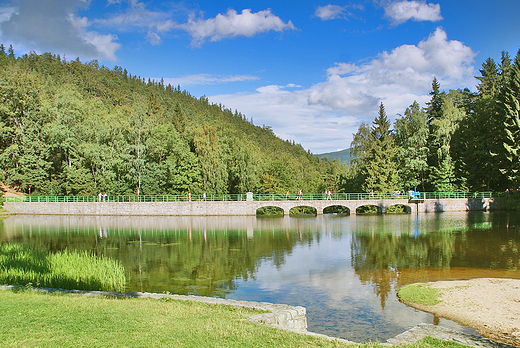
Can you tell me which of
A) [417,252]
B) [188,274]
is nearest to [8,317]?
[188,274]

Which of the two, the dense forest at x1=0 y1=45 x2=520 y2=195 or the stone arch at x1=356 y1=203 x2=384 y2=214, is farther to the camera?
the dense forest at x1=0 y1=45 x2=520 y2=195

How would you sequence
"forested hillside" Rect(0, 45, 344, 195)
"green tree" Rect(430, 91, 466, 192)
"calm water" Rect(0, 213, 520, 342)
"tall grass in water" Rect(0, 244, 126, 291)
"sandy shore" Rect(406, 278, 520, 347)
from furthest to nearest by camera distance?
"forested hillside" Rect(0, 45, 344, 195)
"green tree" Rect(430, 91, 466, 192)
"tall grass in water" Rect(0, 244, 126, 291)
"calm water" Rect(0, 213, 520, 342)
"sandy shore" Rect(406, 278, 520, 347)

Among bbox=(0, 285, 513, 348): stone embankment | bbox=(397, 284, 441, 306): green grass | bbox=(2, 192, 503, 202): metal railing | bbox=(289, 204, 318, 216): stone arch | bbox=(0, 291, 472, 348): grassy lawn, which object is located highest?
bbox=(2, 192, 503, 202): metal railing

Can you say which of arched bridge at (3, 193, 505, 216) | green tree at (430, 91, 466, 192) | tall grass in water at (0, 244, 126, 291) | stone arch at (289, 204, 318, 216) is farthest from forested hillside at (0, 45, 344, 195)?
tall grass in water at (0, 244, 126, 291)

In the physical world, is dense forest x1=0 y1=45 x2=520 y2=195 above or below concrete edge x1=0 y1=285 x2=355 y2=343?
above

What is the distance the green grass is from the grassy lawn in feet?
16.6

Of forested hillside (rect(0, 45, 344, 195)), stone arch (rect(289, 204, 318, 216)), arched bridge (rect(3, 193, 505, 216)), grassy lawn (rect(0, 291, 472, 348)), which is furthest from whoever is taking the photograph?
stone arch (rect(289, 204, 318, 216))

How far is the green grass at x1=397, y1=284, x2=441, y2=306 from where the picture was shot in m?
11.6

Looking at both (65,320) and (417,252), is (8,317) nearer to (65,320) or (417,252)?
(65,320)

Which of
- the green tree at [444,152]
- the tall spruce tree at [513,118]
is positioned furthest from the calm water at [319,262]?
the green tree at [444,152]

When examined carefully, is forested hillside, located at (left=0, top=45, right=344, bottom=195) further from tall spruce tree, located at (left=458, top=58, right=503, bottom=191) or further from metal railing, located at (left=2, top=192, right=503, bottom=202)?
tall spruce tree, located at (left=458, top=58, right=503, bottom=191)

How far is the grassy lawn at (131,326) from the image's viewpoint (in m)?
5.97

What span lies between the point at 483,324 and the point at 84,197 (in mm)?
52779

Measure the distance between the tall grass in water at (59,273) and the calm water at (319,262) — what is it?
127 cm
